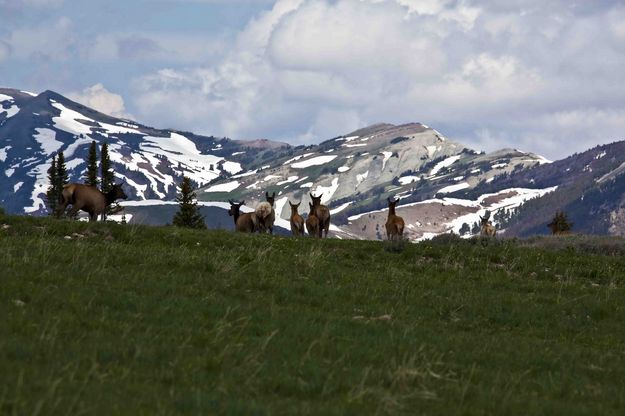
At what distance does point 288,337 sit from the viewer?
12141mm

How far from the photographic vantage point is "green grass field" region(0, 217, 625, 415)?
9133 millimetres

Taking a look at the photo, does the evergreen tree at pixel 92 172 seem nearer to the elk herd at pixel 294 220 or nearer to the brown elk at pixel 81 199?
the elk herd at pixel 294 220

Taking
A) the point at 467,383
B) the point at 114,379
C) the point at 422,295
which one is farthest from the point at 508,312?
the point at 114,379

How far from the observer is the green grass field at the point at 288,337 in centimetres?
913

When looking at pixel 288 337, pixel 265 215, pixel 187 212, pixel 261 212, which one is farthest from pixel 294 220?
pixel 187 212

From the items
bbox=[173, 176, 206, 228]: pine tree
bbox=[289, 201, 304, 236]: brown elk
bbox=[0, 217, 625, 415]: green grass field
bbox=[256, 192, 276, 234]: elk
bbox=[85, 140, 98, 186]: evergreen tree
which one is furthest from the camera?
bbox=[85, 140, 98, 186]: evergreen tree

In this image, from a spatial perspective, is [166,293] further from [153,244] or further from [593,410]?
[153,244]

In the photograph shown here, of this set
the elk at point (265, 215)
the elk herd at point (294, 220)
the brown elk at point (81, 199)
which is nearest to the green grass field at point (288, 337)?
the brown elk at point (81, 199)

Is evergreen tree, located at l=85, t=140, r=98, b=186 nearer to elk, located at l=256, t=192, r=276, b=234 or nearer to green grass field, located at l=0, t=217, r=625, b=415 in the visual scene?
elk, located at l=256, t=192, r=276, b=234

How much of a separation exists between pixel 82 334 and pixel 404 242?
56.6ft

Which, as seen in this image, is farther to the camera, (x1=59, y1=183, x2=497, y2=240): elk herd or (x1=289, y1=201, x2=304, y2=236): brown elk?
(x1=289, y1=201, x2=304, y2=236): brown elk

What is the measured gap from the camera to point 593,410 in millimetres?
10039

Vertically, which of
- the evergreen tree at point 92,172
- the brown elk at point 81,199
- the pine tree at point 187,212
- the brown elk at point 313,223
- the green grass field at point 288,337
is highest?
the evergreen tree at point 92,172

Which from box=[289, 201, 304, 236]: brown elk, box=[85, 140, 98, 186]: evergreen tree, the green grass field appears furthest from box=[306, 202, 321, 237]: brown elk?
box=[85, 140, 98, 186]: evergreen tree
